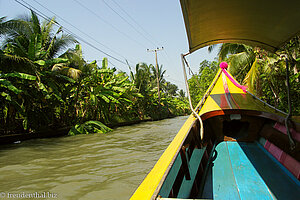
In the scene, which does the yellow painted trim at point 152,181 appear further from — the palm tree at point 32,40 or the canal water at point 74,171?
the palm tree at point 32,40

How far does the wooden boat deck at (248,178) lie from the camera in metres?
1.82

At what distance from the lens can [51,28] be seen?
30.0ft

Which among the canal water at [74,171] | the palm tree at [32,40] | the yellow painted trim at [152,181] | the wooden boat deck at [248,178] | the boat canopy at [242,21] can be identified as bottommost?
the canal water at [74,171]

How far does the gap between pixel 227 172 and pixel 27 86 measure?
24.9ft

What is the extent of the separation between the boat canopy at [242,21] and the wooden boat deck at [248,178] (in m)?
1.47

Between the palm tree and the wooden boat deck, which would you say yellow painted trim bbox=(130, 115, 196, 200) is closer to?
the wooden boat deck

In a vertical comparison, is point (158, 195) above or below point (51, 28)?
below

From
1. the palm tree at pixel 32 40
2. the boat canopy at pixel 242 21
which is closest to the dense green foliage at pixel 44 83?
the palm tree at pixel 32 40

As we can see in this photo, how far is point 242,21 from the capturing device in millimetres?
2170

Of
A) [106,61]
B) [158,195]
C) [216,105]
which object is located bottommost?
[158,195]

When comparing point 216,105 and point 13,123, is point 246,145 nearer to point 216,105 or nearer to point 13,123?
point 216,105

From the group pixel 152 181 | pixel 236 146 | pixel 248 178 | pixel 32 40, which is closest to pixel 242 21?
pixel 248 178

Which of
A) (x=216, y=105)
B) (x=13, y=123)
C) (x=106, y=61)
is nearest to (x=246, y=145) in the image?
(x=216, y=105)

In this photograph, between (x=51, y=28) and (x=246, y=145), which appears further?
(x=51, y=28)
